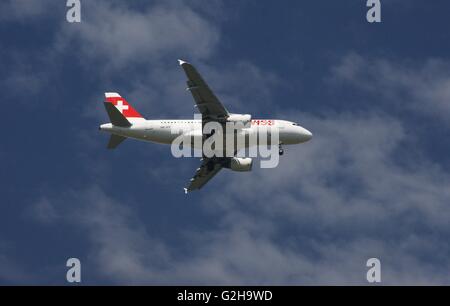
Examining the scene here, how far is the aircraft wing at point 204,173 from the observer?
352ft

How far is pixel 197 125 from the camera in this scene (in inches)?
3917

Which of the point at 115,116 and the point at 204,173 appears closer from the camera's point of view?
the point at 115,116

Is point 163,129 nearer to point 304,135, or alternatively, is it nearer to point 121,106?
point 121,106

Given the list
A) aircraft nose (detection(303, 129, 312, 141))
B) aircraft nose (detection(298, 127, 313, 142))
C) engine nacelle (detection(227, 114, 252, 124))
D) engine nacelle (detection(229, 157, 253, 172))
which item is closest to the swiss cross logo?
engine nacelle (detection(229, 157, 253, 172))

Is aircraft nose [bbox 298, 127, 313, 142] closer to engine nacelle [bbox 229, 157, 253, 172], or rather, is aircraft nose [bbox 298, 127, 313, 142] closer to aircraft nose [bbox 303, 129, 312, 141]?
aircraft nose [bbox 303, 129, 312, 141]

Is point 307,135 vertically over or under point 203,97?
under

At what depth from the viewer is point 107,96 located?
108 metres

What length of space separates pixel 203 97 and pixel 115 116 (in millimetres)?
9935

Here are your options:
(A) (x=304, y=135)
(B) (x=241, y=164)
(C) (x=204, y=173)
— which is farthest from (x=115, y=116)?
(A) (x=304, y=135)

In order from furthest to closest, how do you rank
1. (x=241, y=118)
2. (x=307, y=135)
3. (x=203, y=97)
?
(x=307, y=135)
(x=241, y=118)
(x=203, y=97)

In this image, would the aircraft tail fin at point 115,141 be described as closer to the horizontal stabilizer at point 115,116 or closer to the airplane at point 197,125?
the airplane at point 197,125
